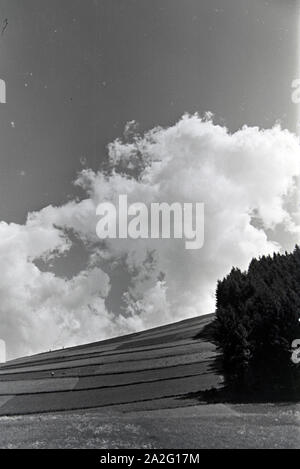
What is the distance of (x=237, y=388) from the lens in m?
44.5

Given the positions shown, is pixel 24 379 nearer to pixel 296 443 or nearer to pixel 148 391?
pixel 148 391

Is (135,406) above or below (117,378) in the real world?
below

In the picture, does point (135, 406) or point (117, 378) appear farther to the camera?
point (117, 378)

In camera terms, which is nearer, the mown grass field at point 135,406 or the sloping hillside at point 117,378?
the mown grass field at point 135,406

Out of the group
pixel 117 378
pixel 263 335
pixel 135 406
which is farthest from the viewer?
pixel 117 378

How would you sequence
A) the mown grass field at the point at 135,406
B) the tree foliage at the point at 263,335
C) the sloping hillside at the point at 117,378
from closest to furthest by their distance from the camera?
the mown grass field at the point at 135,406, the tree foliage at the point at 263,335, the sloping hillside at the point at 117,378

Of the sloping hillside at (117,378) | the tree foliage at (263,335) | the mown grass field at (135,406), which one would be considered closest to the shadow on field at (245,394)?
the tree foliage at (263,335)

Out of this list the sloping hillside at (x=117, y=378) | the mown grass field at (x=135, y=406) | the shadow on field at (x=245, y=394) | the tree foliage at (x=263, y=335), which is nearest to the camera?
the mown grass field at (x=135, y=406)

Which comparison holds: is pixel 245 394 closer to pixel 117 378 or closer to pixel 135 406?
pixel 135 406

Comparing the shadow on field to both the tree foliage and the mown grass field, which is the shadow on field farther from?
the mown grass field

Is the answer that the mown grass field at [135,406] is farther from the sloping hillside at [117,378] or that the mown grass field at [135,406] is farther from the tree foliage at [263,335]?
the tree foliage at [263,335]

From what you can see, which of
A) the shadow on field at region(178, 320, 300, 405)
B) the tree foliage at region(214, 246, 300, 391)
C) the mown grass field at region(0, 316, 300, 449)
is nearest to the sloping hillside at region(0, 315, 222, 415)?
the mown grass field at region(0, 316, 300, 449)

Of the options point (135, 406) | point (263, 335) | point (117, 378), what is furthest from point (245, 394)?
point (117, 378)

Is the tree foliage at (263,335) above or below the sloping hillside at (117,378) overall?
above
